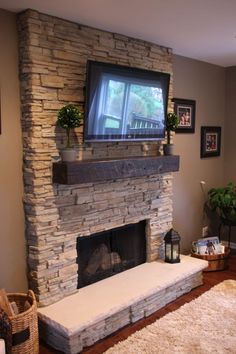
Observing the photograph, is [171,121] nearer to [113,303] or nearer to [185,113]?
[185,113]

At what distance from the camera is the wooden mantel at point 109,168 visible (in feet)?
8.38

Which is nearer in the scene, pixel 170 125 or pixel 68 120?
pixel 68 120

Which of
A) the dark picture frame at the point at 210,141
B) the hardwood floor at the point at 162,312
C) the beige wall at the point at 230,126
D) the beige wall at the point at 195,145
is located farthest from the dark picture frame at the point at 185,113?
the hardwood floor at the point at 162,312

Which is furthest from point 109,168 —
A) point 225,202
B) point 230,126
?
point 230,126

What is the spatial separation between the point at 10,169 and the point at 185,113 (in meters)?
2.30

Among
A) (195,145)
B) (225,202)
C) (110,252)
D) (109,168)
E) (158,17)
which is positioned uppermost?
(158,17)

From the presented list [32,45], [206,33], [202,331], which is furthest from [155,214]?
[32,45]

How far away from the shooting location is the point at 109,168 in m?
2.82

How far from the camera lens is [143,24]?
2811 mm

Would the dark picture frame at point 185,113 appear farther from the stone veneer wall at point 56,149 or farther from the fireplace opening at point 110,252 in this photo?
the fireplace opening at point 110,252

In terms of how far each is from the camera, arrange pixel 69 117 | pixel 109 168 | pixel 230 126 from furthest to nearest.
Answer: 1. pixel 230 126
2. pixel 109 168
3. pixel 69 117

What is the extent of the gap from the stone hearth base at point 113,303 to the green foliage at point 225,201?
3.04 feet

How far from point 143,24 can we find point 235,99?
2.27 meters

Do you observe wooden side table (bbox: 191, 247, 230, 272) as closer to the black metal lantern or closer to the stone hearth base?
the stone hearth base
